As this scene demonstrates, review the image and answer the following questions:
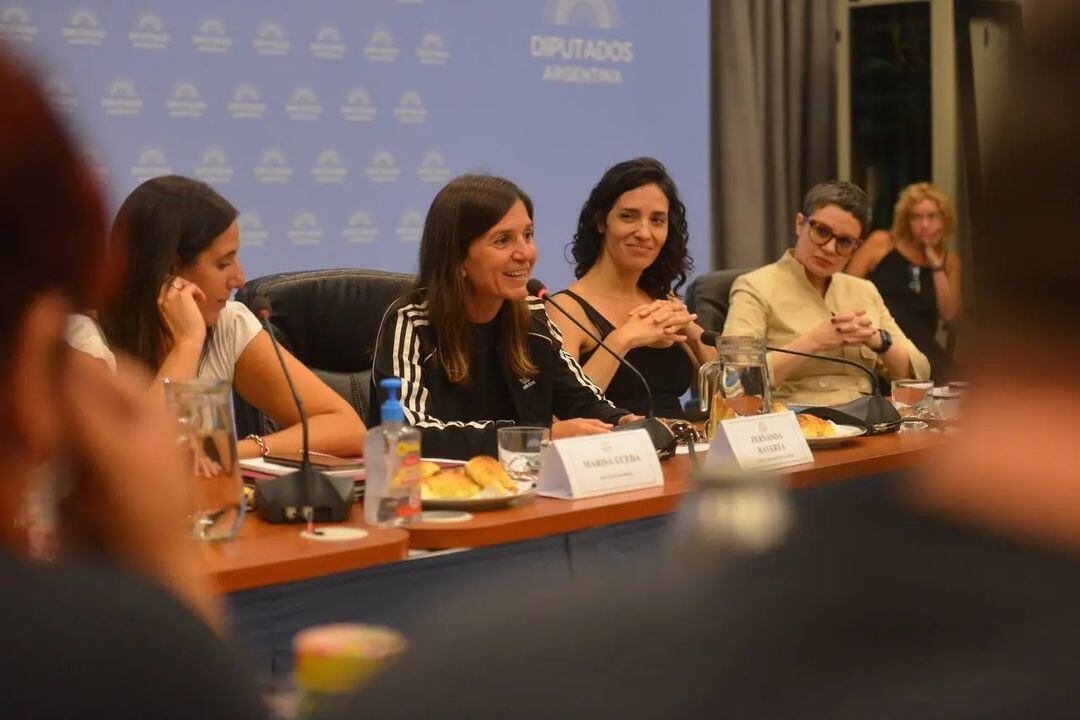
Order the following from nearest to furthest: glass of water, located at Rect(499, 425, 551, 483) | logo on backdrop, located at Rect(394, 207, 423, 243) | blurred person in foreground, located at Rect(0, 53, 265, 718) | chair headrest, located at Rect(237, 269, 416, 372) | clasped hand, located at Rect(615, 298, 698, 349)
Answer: blurred person in foreground, located at Rect(0, 53, 265, 718) < glass of water, located at Rect(499, 425, 551, 483) < chair headrest, located at Rect(237, 269, 416, 372) < clasped hand, located at Rect(615, 298, 698, 349) < logo on backdrop, located at Rect(394, 207, 423, 243)

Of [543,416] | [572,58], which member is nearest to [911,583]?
[543,416]

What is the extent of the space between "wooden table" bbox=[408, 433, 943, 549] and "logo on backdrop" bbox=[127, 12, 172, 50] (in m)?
2.32

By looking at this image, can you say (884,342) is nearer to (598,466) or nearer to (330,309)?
(330,309)

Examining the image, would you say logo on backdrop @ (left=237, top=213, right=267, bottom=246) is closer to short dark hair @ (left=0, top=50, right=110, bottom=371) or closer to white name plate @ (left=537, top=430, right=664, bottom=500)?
white name plate @ (left=537, top=430, right=664, bottom=500)

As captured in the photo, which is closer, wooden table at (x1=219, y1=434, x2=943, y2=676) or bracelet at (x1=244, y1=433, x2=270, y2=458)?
wooden table at (x1=219, y1=434, x2=943, y2=676)

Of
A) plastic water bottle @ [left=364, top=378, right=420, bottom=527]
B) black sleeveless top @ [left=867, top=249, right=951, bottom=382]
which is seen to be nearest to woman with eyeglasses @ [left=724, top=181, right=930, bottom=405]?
black sleeveless top @ [left=867, top=249, right=951, bottom=382]

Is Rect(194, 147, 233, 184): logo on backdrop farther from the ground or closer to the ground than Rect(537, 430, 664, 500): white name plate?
farther from the ground

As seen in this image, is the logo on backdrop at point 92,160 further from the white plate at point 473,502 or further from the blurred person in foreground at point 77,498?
the white plate at point 473,502

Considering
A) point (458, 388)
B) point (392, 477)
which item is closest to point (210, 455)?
point (392, 477)

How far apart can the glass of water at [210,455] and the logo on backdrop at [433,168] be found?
2.85 metres

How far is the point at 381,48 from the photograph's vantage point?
14.9ft

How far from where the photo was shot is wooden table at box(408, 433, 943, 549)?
2002mm

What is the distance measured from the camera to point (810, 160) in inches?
240

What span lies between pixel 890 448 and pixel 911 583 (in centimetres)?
245
